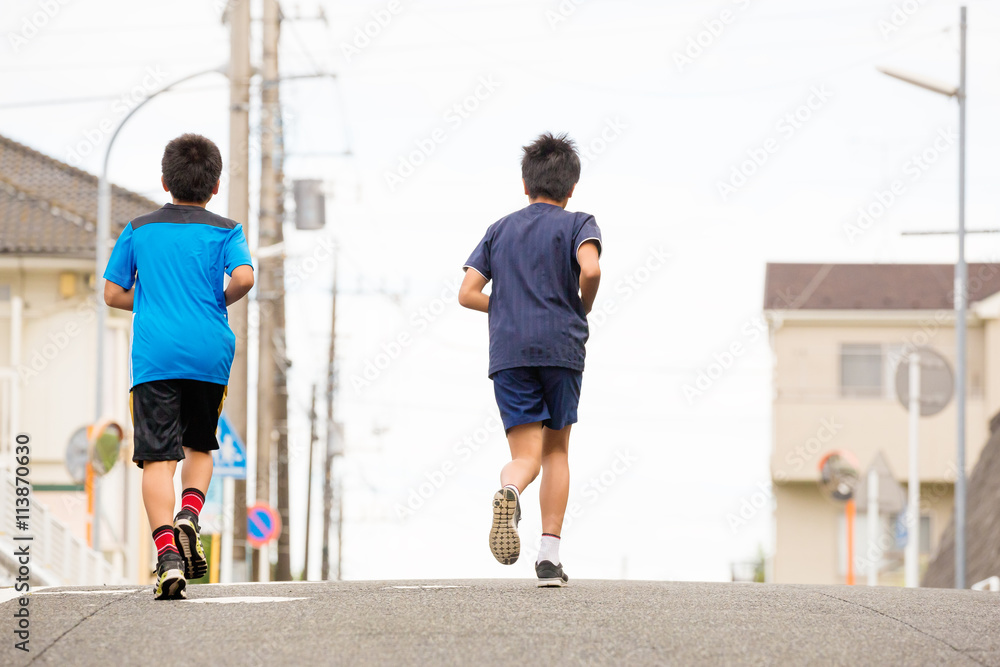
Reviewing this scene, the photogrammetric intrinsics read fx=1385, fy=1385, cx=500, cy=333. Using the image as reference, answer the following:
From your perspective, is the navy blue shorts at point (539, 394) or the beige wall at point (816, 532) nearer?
the navy blue shorts at point (539, 394)

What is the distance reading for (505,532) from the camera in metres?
5.81

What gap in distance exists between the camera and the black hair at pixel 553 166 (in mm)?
6543

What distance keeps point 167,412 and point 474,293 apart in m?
1.57

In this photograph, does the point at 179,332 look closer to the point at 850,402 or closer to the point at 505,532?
the point at 505,532

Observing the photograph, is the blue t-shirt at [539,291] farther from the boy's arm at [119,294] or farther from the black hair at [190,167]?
the boy's arm at [119,294]

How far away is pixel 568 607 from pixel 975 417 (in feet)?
97.7

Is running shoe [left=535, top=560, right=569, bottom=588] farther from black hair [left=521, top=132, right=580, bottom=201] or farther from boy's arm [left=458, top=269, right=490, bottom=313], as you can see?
black hair [left=521, top=132, right=580, bottom=201]

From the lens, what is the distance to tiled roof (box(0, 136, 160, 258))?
958 inches

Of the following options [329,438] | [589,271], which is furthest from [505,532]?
[329,438]

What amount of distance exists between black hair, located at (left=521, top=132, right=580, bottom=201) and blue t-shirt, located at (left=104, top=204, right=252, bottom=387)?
1460 millimetres

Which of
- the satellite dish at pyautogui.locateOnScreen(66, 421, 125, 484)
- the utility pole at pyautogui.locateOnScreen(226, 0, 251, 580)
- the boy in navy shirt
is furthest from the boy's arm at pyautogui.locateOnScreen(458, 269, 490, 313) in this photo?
the utility pole at pyautogui.locateOnScreen(226, 0, 251, 580)

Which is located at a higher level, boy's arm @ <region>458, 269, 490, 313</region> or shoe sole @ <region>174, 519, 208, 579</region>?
boy's arm @ <region>458, 269, 490, 313</region>

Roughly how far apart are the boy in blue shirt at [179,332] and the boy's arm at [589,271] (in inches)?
58.1

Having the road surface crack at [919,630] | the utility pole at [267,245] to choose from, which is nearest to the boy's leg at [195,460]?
the road surface crack at [919,630]
